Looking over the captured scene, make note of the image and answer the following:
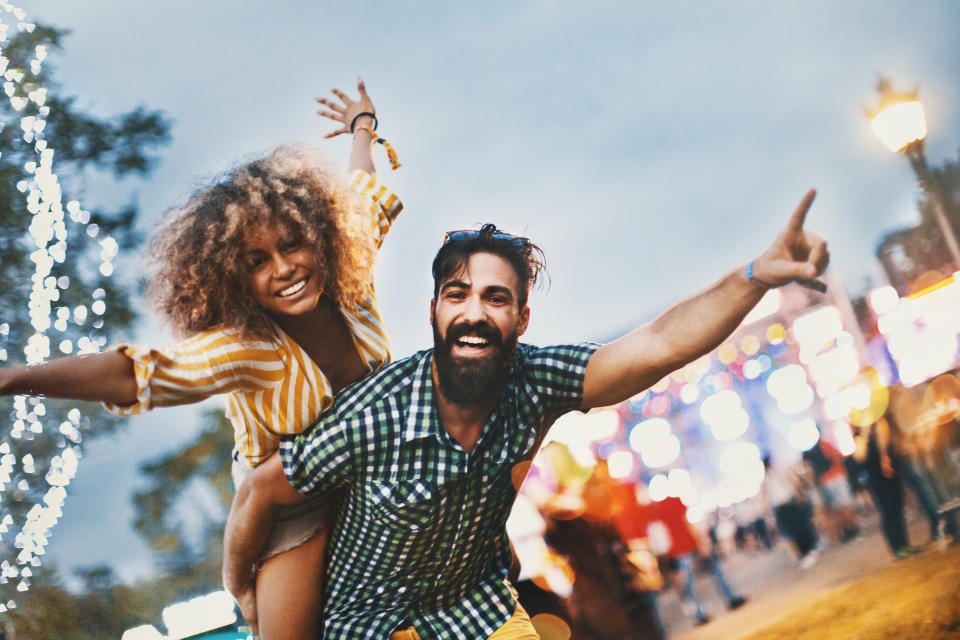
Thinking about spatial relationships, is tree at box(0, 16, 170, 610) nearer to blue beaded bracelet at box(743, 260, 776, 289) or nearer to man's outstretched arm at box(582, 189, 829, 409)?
man's outstretched arm at box(582, 189, 829, 409)

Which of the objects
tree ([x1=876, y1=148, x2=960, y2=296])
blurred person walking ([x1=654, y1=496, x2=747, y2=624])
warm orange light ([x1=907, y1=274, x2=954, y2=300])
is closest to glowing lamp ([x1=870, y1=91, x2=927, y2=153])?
tree ([x1=876, y1=148, x2=960, y2=296])

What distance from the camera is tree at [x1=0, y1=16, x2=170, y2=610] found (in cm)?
259

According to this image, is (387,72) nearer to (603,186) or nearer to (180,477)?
(603,186)

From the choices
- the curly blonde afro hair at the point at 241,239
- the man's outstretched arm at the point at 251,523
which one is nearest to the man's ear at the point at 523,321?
the curly blonde afro hair at the point at 241,239

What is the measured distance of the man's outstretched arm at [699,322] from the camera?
225 cm

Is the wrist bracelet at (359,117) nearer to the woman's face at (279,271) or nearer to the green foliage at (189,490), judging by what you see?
the woman's face at (279,271)

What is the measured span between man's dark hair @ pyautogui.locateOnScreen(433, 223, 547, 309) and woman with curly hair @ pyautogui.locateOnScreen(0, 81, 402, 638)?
0.24 m

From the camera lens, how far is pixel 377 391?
2299mm

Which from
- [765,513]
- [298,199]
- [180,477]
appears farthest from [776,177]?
[180,477]

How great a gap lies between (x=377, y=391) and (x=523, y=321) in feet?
1.77

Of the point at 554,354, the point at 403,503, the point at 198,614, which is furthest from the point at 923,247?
the point at 198,614

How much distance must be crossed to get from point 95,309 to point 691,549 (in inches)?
89.3

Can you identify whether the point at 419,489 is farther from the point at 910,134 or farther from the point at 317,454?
the point at 910,134

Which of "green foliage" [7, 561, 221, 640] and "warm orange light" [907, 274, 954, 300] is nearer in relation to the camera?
"green foliage" [7, 561, 221, 640]
